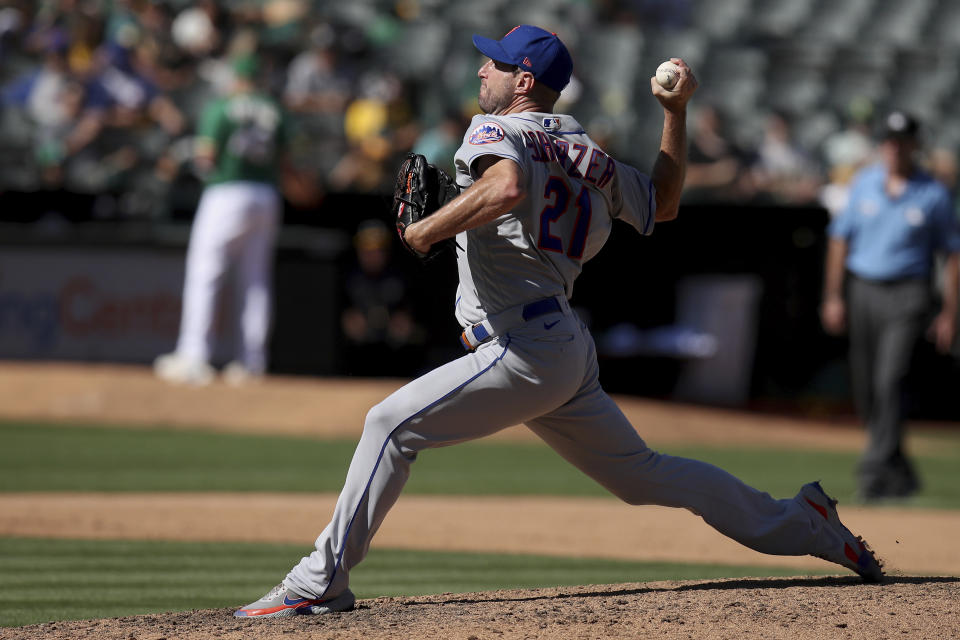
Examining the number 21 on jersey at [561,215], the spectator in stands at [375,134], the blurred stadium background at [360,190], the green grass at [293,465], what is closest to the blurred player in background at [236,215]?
the blurred stadium background at [360,190]

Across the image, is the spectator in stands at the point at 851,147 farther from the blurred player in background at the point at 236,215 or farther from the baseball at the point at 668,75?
the baseball at the point at 668,75

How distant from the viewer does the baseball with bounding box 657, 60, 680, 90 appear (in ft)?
14.0

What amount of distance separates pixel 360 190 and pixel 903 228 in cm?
637

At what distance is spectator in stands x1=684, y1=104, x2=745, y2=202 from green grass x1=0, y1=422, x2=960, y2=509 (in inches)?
152

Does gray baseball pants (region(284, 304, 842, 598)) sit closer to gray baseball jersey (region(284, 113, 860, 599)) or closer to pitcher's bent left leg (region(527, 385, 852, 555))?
gray baseball jersey (region(284, 113, 860, 599))

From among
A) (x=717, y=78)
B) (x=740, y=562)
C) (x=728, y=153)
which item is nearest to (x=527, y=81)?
(x=740, y=562)

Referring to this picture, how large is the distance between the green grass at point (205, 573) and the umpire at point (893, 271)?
223 centimetres

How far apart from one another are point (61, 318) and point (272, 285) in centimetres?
184

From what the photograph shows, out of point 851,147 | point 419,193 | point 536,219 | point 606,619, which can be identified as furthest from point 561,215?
point 851,147

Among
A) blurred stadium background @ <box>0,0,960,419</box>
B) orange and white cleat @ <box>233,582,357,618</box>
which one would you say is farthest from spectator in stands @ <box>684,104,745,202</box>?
orange and white cleat @ <box>233,582,357,618</box>

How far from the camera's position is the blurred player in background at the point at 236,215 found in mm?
10773

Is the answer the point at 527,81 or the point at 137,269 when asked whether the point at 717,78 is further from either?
the point at 527,81

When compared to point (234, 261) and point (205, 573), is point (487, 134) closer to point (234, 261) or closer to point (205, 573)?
point (205, 573)

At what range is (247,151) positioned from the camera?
1080 cm
